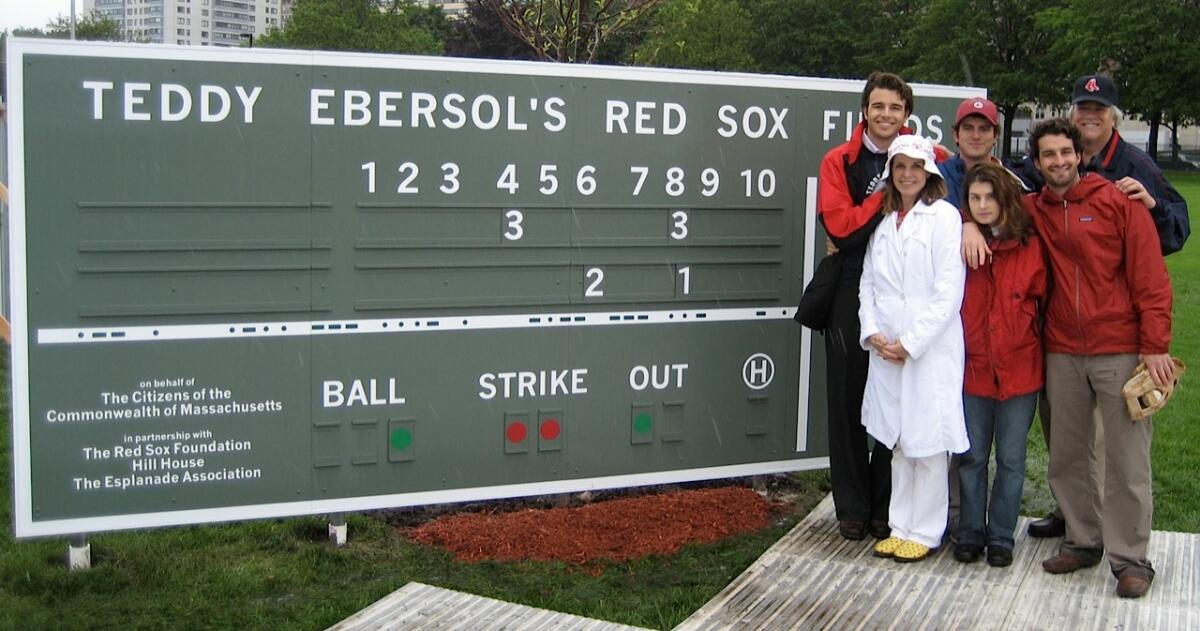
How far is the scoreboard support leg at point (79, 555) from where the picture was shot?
532 centimetres

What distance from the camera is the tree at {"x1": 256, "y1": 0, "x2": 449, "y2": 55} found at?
1773 inches

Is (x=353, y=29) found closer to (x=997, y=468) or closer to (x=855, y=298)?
(x=855, y=298)

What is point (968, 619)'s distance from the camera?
4.75 metres

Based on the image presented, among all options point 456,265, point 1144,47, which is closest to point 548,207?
point 456,265

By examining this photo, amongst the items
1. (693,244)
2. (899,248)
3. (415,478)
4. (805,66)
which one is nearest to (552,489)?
(415,478)

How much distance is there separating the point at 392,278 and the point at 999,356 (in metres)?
2.67

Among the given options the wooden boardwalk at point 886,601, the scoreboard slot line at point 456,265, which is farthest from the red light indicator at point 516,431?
the wooden boardwalk at point 886,601

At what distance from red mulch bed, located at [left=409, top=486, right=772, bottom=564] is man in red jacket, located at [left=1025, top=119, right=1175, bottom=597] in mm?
1853

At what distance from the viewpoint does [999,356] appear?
16.9 feet

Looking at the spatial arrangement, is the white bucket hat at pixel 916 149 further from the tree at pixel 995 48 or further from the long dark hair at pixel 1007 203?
the tree at pixel 995 48

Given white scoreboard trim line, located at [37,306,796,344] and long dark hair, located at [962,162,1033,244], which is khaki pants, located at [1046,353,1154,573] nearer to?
long dark hair, located at [962,162,1033,244]

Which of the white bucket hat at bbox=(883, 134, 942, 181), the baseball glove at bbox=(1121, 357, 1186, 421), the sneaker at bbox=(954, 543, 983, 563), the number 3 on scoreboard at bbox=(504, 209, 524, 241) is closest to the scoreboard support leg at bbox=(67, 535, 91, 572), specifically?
the number 3 on scoreboard at bbox=(504, 209, 524, 241)

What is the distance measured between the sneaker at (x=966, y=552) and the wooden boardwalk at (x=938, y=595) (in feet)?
0.11

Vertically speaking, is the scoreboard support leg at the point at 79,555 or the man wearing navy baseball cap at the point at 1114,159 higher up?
the man wearing navy baseball cap at the point at 1114,159
